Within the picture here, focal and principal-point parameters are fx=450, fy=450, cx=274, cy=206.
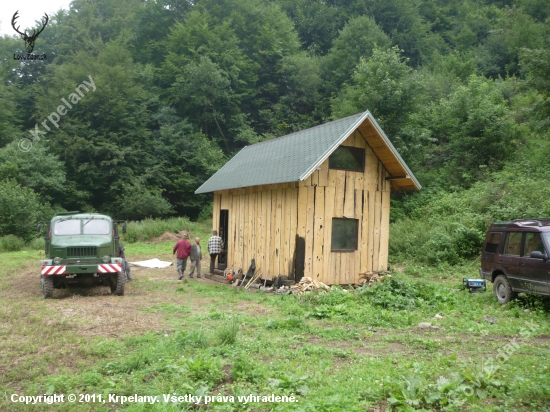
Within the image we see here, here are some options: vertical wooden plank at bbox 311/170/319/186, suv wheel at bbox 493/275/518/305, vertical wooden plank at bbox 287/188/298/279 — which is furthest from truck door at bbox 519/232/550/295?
vertical wooden plank at bbox 287/188/298/279

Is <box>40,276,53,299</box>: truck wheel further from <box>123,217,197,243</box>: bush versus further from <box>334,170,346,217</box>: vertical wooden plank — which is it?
<box>123,217,197,243</box>: bush

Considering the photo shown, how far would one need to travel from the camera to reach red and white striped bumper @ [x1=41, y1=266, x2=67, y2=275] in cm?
1203

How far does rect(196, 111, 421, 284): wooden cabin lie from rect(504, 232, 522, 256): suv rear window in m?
4.25

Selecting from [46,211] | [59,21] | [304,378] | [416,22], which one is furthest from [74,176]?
[416,22]

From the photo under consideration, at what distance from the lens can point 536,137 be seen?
26.4 m

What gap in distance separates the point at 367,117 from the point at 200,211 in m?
27.2

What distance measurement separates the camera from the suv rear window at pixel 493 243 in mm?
11883

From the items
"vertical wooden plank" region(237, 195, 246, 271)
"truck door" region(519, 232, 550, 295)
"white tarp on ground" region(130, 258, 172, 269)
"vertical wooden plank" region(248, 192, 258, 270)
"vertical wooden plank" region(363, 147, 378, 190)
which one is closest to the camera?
"truck door" region(519, 232, 550, 295)

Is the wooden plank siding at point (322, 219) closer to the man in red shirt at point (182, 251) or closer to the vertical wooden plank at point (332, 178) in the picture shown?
the vertical wooden plank at point (332, 178)

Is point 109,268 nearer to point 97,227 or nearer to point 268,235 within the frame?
point 97,227

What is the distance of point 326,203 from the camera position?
47.1ft

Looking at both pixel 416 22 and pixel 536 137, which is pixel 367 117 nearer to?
pixel 536 137

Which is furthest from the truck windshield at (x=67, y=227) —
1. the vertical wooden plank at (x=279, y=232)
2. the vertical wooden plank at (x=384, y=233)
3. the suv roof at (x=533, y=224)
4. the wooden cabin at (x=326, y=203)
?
the suv roof at (x=533, y=224)

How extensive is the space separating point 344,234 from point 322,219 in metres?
A: 1.06
